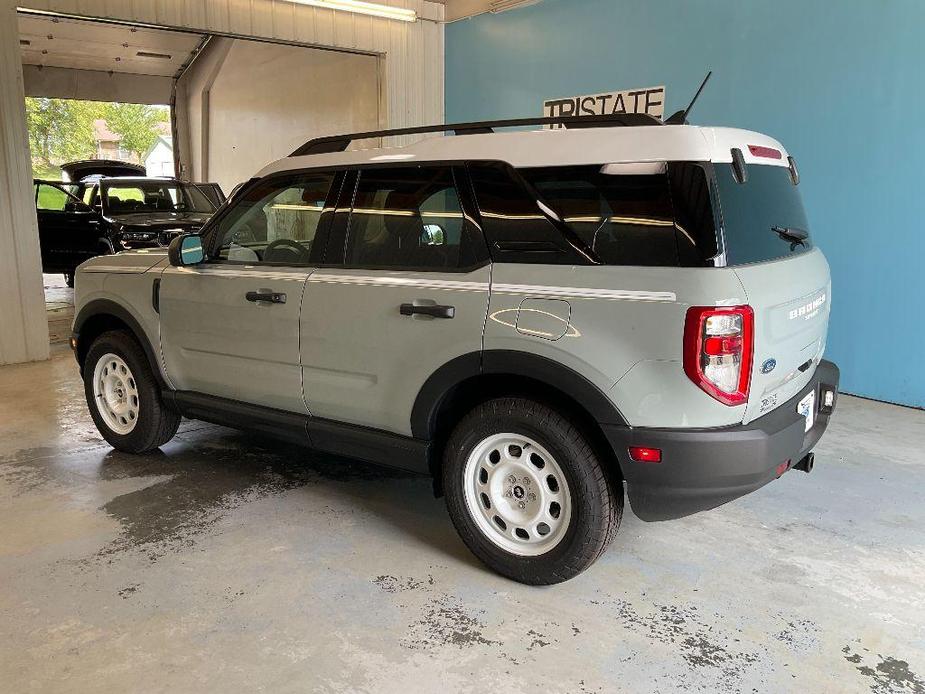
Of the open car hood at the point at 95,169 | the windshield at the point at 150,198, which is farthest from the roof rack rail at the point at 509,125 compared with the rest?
the open car hood at the point at 95,169

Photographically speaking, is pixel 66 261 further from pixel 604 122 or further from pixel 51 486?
pixel 604 122

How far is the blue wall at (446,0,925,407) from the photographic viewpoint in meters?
5.31

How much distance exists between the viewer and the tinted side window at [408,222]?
3094 millimetres

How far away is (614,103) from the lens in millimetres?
7145

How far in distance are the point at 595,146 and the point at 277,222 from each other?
5.72ft

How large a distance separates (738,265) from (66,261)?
34.0 ft

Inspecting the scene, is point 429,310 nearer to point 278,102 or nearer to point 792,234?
point 792,234

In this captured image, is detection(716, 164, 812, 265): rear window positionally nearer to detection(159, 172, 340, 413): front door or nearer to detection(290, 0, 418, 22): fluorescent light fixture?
detection(159, 172, 340, 413): front door

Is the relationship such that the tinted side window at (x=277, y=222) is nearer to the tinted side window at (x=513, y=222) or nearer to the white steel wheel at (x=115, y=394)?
the tinted side window at (x=513, y=222)

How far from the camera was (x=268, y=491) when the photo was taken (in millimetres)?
3984

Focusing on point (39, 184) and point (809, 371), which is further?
point (39, 184)

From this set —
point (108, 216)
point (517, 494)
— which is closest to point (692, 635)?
point (517, 494)

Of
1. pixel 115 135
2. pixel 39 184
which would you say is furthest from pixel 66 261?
pixel 115 135

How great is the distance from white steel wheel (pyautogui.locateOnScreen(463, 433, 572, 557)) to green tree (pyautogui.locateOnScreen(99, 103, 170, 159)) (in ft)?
63.7
